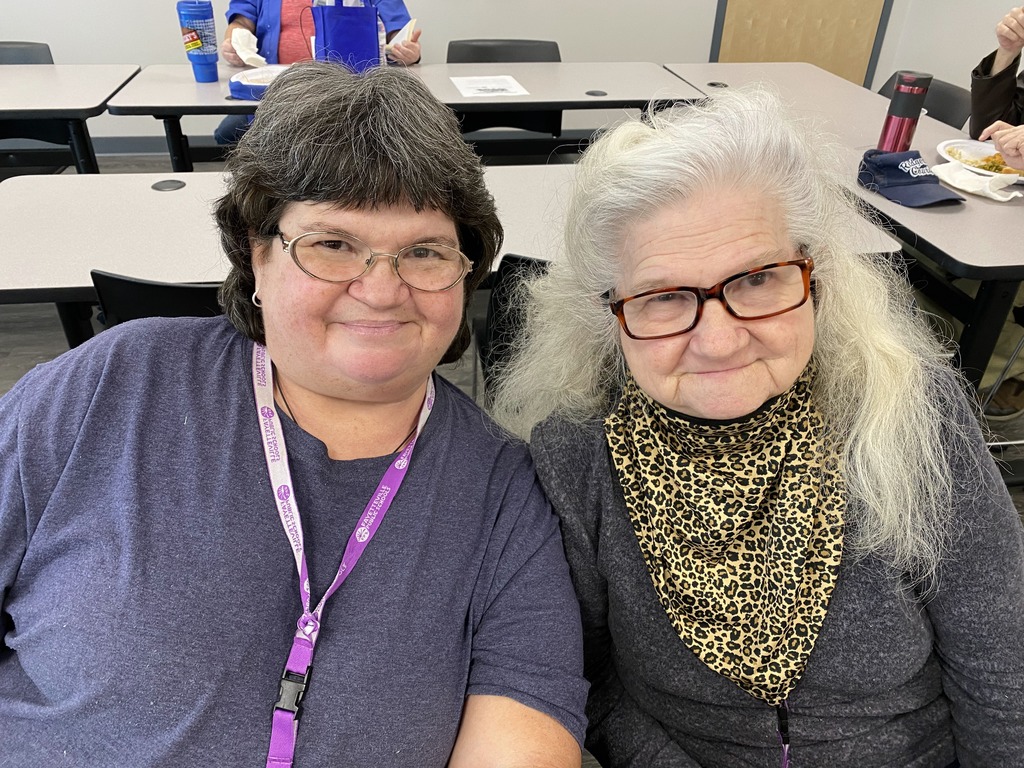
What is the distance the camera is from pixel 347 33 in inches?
92.4

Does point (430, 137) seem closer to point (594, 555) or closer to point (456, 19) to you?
point (594, 555)

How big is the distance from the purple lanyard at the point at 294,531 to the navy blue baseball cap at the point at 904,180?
1.77 m

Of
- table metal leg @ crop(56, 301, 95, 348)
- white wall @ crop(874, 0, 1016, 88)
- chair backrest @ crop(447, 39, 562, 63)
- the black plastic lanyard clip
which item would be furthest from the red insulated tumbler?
white wall @ crop(874, 0, 1016, 88)

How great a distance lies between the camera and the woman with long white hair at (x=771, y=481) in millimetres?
935

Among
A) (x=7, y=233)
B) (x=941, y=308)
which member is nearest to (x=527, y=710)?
(x=7, y=233)

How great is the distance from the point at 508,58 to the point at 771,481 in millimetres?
3376

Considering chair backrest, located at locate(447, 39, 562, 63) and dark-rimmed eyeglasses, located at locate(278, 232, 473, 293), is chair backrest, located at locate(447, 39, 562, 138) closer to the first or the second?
chair backrest, located at locate(447, 39, 562, 63)

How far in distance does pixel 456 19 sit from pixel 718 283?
4909 millimetres

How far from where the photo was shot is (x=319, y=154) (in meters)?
0.92

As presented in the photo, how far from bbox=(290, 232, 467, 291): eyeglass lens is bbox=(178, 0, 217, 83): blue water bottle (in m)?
2.56

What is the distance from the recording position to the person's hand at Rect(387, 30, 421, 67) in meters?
3.25

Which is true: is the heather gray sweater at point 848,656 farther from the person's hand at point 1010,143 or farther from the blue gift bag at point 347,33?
the blue gift bag at point 347,33

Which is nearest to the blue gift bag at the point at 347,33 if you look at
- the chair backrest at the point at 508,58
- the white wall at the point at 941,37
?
the chair backrest at the point at 508,58

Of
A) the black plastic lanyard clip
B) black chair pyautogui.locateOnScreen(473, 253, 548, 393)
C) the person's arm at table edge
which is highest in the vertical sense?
black chair pyautogui.locateOnScreen(473, 253, 548, 393)
